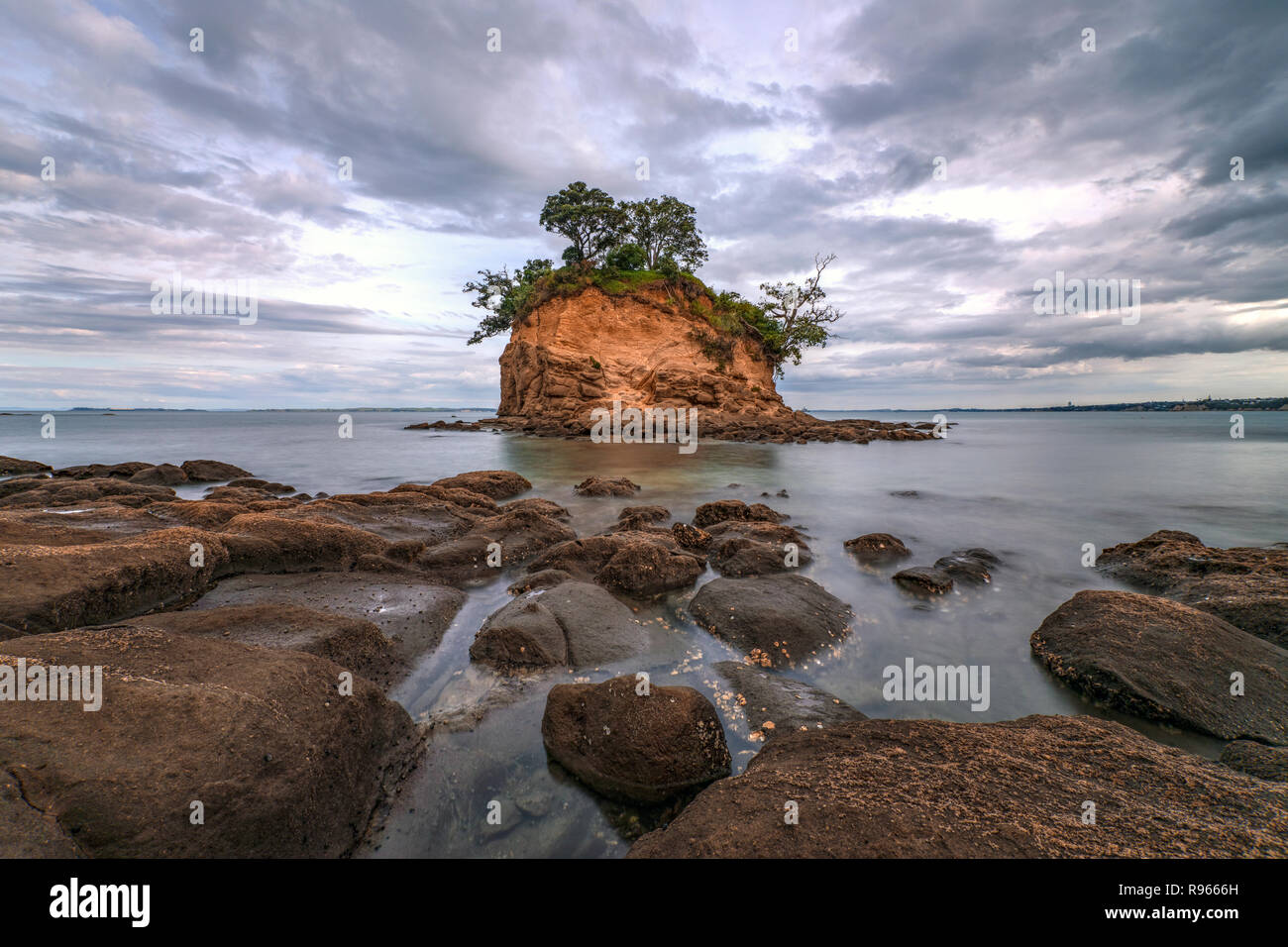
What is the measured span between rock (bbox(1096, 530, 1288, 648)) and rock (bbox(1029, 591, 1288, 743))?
2.54 feet

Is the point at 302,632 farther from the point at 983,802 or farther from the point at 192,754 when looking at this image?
the point at 983,802

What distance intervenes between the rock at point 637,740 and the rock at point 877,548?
627 centimetres

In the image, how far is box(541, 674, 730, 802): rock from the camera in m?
3.33

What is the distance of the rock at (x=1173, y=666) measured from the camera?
400cm

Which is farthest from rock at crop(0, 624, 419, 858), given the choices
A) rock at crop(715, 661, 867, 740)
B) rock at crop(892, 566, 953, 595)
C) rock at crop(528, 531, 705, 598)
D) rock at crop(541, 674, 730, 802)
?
rock at crop(892, 566, 953, 595)

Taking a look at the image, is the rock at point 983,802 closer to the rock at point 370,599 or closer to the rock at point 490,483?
the rock at point 370,599

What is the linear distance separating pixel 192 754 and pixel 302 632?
1.94 metres

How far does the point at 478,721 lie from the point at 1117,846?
3782 millimetres

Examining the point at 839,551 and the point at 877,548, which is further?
the point at 839,551

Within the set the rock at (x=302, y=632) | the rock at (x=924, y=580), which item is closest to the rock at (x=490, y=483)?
the rock at (x=302, y=632)

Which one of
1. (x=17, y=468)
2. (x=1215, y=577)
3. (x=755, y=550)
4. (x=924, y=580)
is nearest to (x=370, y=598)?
(x=755, y=550)

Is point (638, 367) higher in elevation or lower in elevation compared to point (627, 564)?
higher

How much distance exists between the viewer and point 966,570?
7797mm
